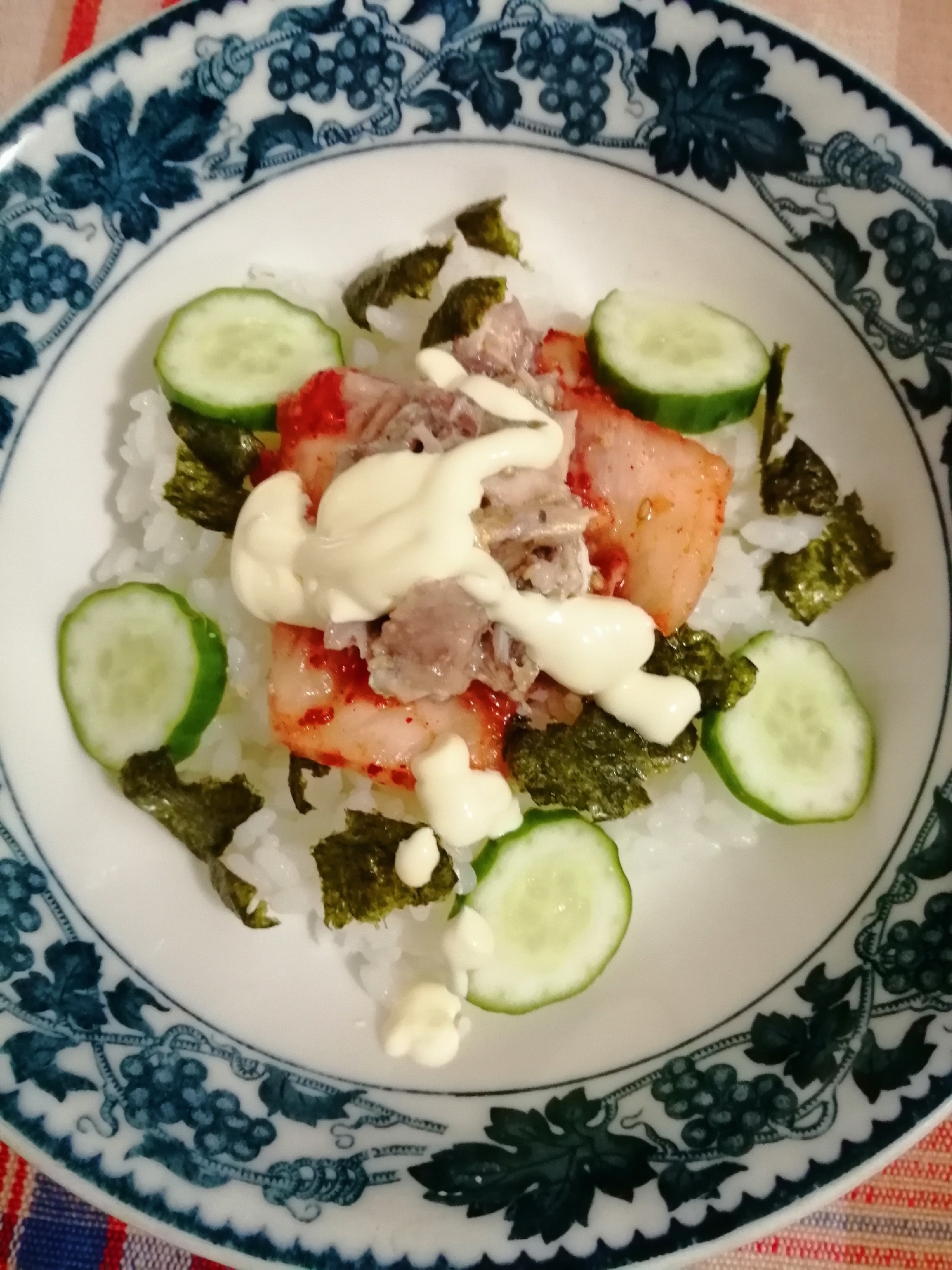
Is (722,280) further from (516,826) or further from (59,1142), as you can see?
(59,1142)

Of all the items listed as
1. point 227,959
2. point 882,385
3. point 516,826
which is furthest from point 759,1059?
point 882,385

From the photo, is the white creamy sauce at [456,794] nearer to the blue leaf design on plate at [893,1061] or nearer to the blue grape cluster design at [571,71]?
the blue leaf design on plate at [893,1061]

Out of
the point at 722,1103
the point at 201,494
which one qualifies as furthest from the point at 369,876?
the point at 201,494

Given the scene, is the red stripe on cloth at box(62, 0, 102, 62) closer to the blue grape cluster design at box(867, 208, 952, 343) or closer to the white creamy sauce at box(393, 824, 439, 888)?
the blue grape cluster design at box(867, 208, 952, 343)

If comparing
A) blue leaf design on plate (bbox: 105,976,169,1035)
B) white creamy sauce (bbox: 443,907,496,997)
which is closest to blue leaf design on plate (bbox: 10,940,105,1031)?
blue leaf design on plate (bbox: 105,976,169,1035)

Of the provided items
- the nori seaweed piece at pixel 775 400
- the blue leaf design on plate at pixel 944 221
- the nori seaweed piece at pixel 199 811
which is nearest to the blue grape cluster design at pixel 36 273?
the nori seaweed piece at pixel 199 811

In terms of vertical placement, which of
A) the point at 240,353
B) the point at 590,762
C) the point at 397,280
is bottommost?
the point at 590,762

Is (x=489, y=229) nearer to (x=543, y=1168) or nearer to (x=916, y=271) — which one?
(x=916, y=271)
